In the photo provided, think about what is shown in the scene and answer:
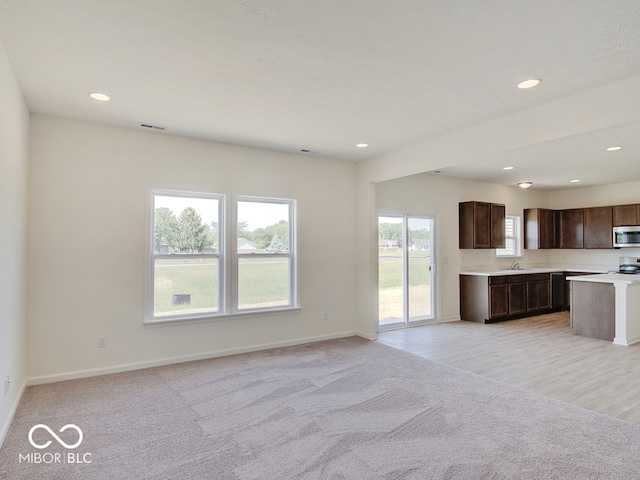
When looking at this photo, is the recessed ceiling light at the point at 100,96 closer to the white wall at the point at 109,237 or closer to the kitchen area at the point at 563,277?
the white wall at the point at 109,237

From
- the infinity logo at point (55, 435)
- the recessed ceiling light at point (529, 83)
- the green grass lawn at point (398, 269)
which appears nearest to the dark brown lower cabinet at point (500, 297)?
the green grass lawn at point (398, 269)

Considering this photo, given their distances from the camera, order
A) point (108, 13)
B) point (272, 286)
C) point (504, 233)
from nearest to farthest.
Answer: point (108, 13) < point (272, 286) < point (504, 233)

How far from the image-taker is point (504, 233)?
770cm

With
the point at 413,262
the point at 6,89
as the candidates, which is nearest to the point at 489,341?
the point at 413,262

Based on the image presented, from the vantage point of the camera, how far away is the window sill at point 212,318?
4.36 meters

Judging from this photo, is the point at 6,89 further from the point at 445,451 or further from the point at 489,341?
the point at 489,341

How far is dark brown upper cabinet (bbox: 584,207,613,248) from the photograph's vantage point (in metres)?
7.71

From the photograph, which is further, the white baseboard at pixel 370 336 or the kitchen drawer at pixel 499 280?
the kitchen drawer at pixel 499 280

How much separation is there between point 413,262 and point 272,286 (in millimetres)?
2740

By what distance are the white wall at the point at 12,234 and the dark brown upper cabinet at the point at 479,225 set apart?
21.7ft

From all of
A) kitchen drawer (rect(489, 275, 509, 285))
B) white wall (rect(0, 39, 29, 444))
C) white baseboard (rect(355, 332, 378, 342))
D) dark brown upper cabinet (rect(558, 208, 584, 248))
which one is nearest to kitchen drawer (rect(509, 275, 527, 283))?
kitchen drawer (rect(489, 275, 509, 285))

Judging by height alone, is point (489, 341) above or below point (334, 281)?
below

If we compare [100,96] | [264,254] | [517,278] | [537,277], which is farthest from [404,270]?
[100,96]

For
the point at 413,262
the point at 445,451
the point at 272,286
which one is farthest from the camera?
the point at 413,262
